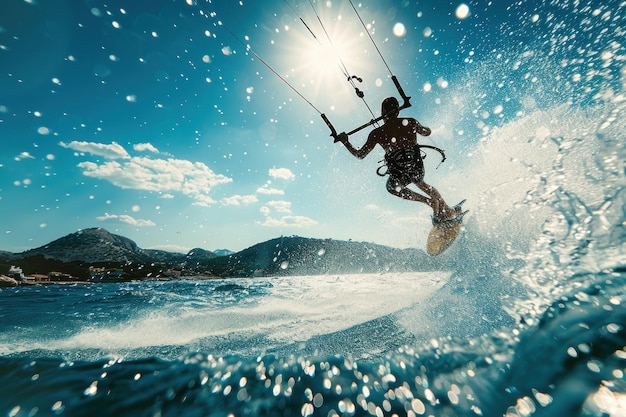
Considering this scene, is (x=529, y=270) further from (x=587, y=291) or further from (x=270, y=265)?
(x=270, y=265)

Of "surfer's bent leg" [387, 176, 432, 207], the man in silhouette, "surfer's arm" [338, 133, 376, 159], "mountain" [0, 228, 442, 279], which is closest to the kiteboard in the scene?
"surfer's bent leg" [387, 176, 432, 207]

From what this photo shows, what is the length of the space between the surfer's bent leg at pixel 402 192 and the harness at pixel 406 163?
0.25 m

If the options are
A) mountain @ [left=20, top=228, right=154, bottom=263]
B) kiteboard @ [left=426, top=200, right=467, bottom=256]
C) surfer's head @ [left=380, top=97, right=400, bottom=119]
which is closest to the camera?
surfer's head @ [left=380, top=97, right=400, bottom=119]

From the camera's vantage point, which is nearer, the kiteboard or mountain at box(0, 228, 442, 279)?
the kiteboard

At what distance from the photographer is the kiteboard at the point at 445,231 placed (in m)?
9.30

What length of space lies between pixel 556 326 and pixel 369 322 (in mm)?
2988

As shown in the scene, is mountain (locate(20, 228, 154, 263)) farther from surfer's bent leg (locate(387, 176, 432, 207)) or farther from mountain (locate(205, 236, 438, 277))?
surfer's bent leg (locate(387, 176, 432, 207))

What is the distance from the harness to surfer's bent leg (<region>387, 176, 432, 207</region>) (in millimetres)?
251

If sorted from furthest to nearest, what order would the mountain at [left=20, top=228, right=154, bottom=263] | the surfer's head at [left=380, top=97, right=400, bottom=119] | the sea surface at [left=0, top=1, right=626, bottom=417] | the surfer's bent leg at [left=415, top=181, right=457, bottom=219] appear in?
the mountain at [left=20, top=228, right=154, bottom=263] < the surfer's bent leg at [left=415, top=181, right=457, bottom=219] < the surfer's head at [left=380, top=97, right=400, bottom=119] < the sea surface at [left=0, top=1, right=626, bottom=417]

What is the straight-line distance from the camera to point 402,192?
8312 mm

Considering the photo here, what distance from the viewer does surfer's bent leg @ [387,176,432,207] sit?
8023 mm

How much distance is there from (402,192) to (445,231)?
2.59 meters

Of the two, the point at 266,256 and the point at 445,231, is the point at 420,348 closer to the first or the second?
the point at 445,231

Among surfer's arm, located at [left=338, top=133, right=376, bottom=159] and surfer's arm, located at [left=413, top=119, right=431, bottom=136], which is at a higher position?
surfer's arm, located at [left=413, top=119, right=431, bottom=136]
